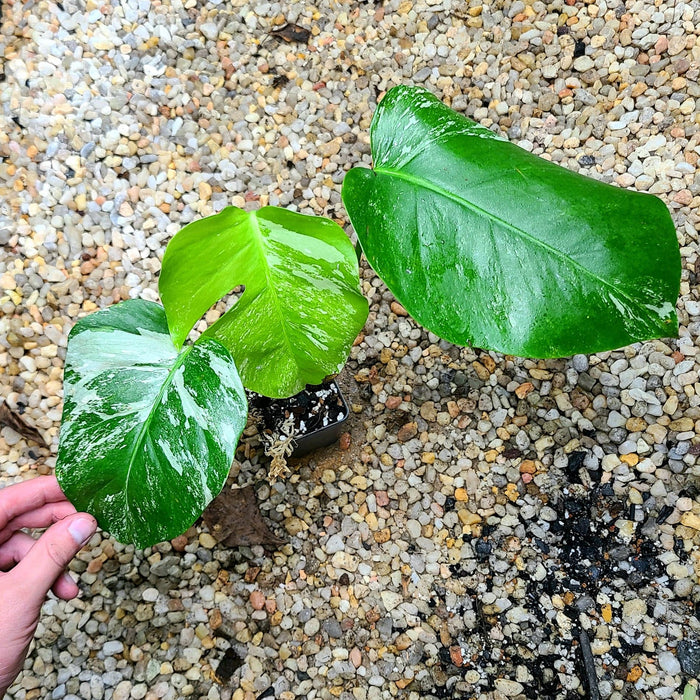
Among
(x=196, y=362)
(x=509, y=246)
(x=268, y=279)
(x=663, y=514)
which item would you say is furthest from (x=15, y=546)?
(x=663, y=514)

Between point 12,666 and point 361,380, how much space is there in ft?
2.69

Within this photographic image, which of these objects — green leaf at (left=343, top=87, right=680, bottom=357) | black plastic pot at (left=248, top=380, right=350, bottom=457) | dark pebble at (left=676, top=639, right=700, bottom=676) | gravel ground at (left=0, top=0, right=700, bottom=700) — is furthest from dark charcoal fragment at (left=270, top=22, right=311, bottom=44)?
dark pebble at (left=676, top=639, right=700, bottom=676)

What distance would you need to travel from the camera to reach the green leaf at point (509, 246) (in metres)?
0.79

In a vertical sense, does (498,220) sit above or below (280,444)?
above

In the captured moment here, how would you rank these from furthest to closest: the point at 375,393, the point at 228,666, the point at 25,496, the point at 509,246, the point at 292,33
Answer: the point at 292,33, the point at 375,393, the point at 228,666, the point at 25,496, the point at 509,246

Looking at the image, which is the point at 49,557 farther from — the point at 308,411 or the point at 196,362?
the point at 308,411

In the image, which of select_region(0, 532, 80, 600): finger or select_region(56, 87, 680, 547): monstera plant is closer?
select_region(56, 87, 680, 547): monstera plant

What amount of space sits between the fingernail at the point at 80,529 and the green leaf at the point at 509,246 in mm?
584

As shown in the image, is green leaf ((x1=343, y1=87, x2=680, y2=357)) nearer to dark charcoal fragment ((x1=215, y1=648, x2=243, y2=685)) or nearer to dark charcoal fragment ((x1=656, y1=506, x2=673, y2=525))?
dark charcoal fragment ((x1=656, y1=506, x2=673, y2=525))

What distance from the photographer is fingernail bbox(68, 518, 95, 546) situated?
94cm

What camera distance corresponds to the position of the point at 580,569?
1.20 m

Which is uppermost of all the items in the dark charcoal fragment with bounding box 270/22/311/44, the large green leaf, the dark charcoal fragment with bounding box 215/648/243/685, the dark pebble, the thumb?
the dark charcoal fragment with bounding box 270/22/311/44

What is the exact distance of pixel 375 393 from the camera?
4.58ft

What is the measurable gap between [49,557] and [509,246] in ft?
2.65
